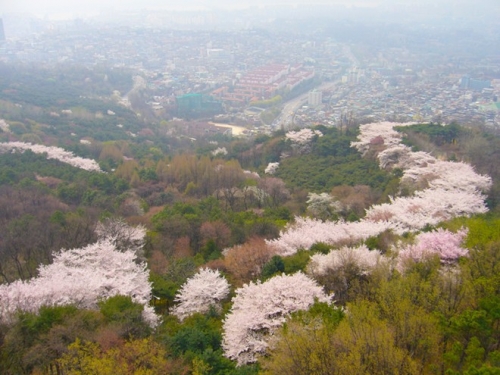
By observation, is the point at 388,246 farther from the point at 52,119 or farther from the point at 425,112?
the point at 425,112

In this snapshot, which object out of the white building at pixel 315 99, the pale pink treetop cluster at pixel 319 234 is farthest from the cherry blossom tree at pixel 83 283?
the white building at pixel 315 99

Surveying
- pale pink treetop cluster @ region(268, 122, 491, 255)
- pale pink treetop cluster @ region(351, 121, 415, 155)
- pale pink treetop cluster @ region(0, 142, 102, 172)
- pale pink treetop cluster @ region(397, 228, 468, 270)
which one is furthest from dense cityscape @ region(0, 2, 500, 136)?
pale pink treetop cluster @ region(397, 228, 468, 270)

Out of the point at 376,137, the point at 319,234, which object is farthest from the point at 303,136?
the point at 319,234

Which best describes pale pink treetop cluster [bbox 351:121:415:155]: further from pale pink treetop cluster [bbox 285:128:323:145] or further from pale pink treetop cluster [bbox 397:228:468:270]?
pale pink treetop cluster [bbox 397:228:468:270]

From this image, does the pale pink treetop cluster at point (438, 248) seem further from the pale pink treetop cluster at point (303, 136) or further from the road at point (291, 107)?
the road at point (291, 107)

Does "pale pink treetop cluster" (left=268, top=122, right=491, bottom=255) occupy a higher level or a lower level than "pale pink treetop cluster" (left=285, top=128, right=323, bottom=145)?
higher

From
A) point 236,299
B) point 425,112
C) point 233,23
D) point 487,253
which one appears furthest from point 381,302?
point 233,23
